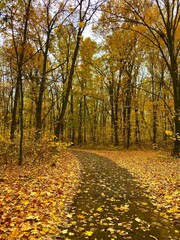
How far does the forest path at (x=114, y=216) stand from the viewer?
4785mm

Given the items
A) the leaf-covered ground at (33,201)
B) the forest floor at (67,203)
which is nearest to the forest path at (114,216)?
the forest floor at (67,203)

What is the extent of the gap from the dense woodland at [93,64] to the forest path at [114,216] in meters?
3.84

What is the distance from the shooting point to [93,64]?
96.1ft

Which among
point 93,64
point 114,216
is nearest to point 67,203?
point 114,216

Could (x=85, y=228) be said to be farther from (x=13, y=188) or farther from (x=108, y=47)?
(x=108, y=47)

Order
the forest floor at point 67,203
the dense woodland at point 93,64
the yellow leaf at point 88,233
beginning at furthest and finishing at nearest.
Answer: the dense woodland at point 93,64, the forest floor at point 67,203, the yellow leaf at point 88,233

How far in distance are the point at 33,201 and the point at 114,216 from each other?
2442 millimetres

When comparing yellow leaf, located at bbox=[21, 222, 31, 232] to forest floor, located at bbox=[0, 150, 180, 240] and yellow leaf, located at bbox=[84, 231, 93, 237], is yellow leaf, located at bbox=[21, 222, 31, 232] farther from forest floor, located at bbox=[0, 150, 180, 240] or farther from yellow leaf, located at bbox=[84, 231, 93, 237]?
yellow leaf, located at bbox=[84, 231, 93, 237]

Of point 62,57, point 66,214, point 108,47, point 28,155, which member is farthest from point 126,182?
point 62,57

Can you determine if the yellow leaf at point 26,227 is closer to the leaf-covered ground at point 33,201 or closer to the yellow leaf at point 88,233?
the leaf-covered ground at point 33,201

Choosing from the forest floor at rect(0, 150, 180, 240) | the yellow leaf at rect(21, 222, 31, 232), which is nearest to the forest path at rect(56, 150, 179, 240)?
the forest floor at rect(0, 150, 180, 240)

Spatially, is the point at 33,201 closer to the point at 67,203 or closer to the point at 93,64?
the point at 67,203

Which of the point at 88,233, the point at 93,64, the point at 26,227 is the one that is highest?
the point at 93,64

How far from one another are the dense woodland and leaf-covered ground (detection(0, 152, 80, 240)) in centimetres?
239
